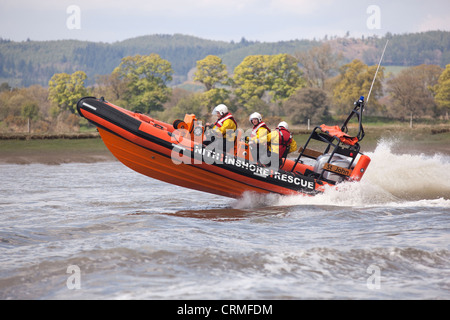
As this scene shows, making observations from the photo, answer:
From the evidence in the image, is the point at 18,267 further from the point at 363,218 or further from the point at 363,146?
the point at 363,146

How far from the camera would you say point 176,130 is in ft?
27.6

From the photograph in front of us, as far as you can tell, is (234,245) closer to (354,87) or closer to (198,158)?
(198,158)

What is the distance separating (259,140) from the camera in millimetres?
8609

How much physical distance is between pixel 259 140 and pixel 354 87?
132 feet

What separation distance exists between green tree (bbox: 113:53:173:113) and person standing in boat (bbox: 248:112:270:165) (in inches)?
1361

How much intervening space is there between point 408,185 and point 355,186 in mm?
1995

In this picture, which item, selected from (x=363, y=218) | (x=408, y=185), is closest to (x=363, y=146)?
(x=408, y=185)

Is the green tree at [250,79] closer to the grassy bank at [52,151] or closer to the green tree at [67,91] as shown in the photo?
the green tree at [67,91]

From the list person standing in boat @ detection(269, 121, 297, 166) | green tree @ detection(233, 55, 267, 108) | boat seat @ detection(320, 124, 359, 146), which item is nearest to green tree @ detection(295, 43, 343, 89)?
green tree @ detection(233, 55, 267, 108)

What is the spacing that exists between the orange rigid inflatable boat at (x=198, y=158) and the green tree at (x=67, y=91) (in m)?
37.4

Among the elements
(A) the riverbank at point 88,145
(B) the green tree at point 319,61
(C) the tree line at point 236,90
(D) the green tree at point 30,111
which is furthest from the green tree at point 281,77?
(A) the riverbank at point 88,145

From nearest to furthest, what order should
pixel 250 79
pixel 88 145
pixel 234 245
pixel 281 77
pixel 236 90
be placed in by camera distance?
pixel 234 245
pixel 88 145
pixel 236 90
pixel 250 79
pixel 281 77

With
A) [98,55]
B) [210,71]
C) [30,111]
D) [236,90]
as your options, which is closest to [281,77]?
[236,90]

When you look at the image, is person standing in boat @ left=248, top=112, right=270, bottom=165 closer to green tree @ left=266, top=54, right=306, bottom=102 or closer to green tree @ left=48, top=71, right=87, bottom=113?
green tree @ left=266, top=54, right=306, bottom=102
